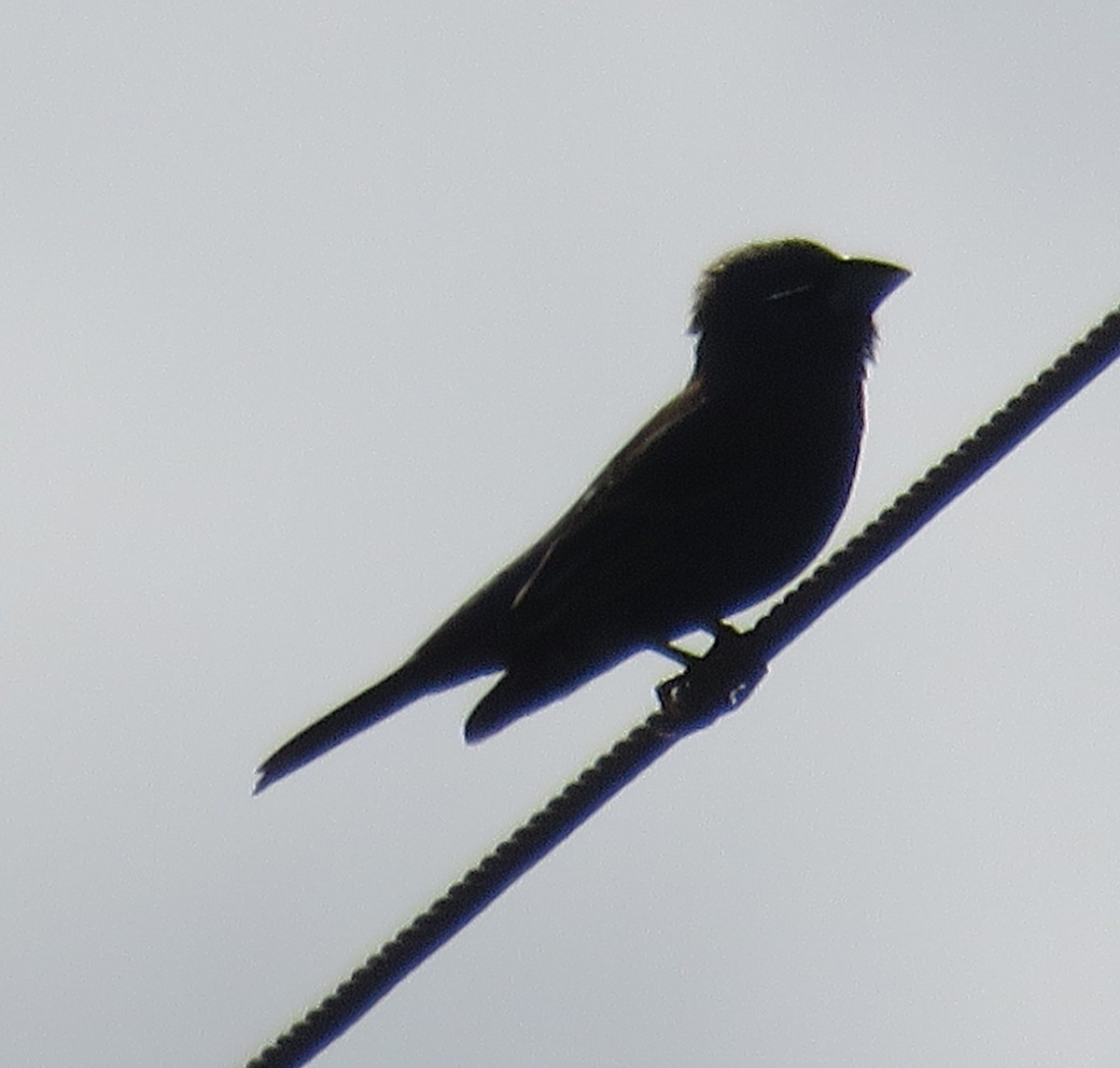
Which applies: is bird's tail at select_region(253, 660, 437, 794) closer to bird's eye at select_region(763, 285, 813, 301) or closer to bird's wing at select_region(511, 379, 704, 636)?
bird's wing at select_region(511, 379, 704, 636)

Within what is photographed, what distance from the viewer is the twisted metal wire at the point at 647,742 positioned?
4.04 metres

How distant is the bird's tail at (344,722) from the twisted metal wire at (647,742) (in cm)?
191

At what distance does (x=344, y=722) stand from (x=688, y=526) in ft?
3.80

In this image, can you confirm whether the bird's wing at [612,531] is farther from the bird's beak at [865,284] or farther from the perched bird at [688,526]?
the bird's beak at [865,284]

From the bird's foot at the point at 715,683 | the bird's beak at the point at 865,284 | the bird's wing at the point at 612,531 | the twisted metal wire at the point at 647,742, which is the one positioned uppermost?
the bird's beak at the point at 865,284

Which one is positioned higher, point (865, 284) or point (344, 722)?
point (865, 284)

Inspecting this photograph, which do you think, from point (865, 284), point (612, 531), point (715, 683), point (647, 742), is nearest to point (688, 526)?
point (612, 531)

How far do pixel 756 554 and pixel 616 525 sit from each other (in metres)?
0.42

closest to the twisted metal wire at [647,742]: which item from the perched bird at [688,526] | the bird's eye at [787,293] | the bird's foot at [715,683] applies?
the bird's foot at [715,683]

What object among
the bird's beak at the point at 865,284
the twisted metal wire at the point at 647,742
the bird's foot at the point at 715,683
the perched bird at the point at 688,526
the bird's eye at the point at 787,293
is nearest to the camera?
the twisted metal wire at the point at 647,742

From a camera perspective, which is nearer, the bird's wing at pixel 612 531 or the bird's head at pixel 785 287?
the bird's wing at pixel 612 531

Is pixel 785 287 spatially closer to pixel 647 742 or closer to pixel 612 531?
pixel 612 531

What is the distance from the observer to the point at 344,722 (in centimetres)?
648

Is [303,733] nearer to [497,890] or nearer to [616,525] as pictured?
[616,525]
